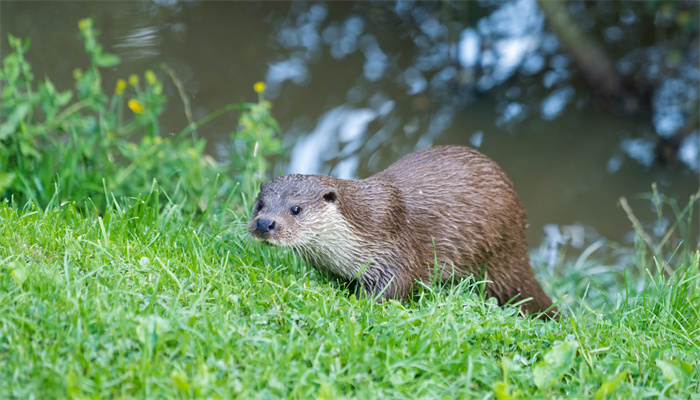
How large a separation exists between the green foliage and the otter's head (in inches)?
24.5

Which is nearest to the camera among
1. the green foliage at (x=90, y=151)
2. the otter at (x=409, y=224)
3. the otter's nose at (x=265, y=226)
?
the otter's nose at (x=265, y=226)

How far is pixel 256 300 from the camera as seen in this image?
2850 mm

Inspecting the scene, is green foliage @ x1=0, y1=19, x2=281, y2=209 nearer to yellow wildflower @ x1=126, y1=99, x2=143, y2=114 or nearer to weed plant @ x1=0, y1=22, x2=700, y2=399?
yellow wildflower @ x1=126, y1=99, x2=143, y2=114

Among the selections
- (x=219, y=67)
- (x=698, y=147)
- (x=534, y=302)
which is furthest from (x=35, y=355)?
(x=698, y=147)

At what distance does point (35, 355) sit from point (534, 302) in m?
2.68

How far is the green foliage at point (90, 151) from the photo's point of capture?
13.9ft

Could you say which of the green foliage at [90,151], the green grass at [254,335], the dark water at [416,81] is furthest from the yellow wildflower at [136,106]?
the dark water at [416,81]

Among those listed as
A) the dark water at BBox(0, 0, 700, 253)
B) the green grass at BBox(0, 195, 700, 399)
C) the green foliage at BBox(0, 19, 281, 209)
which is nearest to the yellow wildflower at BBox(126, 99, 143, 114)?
the green foliage at BBox(0, 19, 281, 209)

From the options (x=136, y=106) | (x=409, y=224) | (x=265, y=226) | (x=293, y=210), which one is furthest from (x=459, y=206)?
(x=136, y=106)

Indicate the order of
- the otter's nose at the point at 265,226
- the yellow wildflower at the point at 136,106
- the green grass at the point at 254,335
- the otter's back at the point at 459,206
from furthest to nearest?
the yellow wildflower at the point at 136,106 < the otter's back at the point at 459,206 < the otter's nose at the point at 265,226 < the green grass at the point at 254,335

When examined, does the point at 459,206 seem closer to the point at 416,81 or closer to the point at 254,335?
the point at 254,335

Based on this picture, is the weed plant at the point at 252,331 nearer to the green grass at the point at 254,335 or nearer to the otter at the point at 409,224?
the green grass at the point at 254,335

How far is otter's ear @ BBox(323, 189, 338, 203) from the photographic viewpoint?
3365 mm

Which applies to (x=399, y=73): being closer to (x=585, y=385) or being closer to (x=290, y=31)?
(x=290, y=31)
